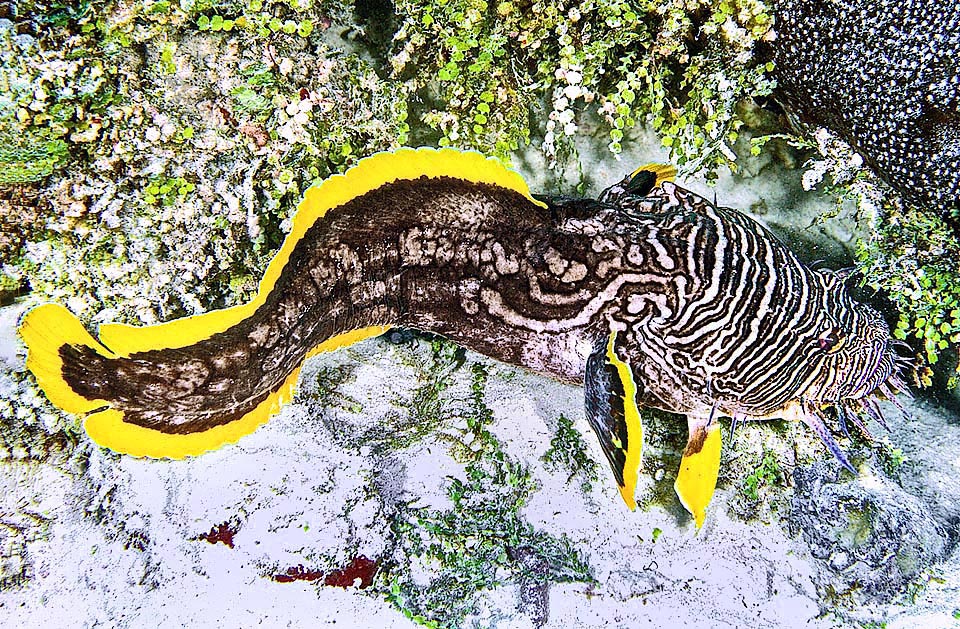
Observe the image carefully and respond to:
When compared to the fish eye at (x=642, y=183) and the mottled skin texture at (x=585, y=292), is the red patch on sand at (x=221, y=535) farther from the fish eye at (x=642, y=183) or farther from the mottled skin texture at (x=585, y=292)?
the fish eye at (x=642, y=183)

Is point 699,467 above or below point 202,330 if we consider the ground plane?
below

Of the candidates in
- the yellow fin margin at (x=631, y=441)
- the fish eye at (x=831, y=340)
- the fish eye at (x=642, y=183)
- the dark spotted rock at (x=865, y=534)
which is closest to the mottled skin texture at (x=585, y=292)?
the fish eye at (x=831, y=340)

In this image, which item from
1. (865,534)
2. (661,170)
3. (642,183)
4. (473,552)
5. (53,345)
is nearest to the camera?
(53,345)

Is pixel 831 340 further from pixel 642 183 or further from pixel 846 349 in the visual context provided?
pixel 642 183

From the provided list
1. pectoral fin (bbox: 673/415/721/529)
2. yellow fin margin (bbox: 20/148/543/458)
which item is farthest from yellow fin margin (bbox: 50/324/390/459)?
pectoral fin (bbox: 673/415/721/529)

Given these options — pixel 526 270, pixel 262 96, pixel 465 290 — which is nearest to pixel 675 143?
pixel 526 270

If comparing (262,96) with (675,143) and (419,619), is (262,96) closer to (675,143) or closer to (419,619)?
(675,143)

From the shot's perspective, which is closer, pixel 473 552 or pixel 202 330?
pixel 202 330

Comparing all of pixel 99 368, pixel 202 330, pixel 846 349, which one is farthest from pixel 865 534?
pixel 99 368
